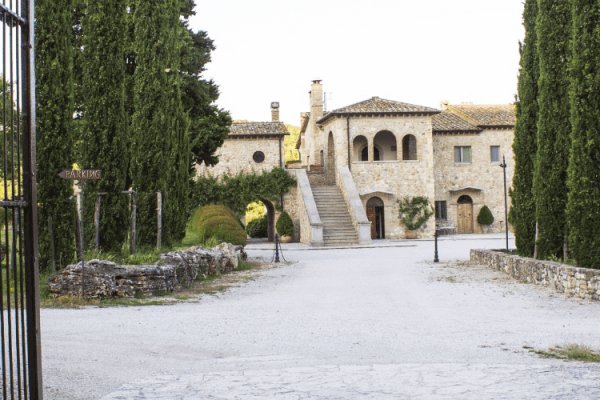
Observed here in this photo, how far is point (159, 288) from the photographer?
13344mm

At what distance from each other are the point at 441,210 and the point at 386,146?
5.52 metres

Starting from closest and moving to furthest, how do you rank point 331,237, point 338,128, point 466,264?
point 466,264 → point 331,237 → point 338,128

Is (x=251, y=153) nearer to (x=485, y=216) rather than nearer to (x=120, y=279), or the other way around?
(x=485, y=216)

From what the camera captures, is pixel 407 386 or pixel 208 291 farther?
pixel 208 291

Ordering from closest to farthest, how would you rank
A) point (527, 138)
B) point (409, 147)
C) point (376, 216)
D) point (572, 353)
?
1. point (572, 353)
2. point (527, 138)
3. point (376, 216)
4. point (409, 147)

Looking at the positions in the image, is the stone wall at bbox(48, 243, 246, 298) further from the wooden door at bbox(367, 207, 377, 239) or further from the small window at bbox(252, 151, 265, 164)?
the wooden door at bbox(367, 207, 377, 239)

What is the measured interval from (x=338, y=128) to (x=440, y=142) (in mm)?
7784

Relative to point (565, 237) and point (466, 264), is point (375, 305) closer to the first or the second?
point (565, 237)

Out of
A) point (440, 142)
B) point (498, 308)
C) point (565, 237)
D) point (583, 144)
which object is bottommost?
point (498, 308)

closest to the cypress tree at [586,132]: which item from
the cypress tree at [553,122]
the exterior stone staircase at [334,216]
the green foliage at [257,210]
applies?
the cypress tree at [553,122]

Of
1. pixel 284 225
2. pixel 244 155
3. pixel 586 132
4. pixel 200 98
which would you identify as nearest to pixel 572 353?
pixel 586 132

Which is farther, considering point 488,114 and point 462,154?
point 488,114

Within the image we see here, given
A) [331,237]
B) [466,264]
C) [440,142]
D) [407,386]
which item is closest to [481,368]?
[407,386]

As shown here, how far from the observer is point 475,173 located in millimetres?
44438
